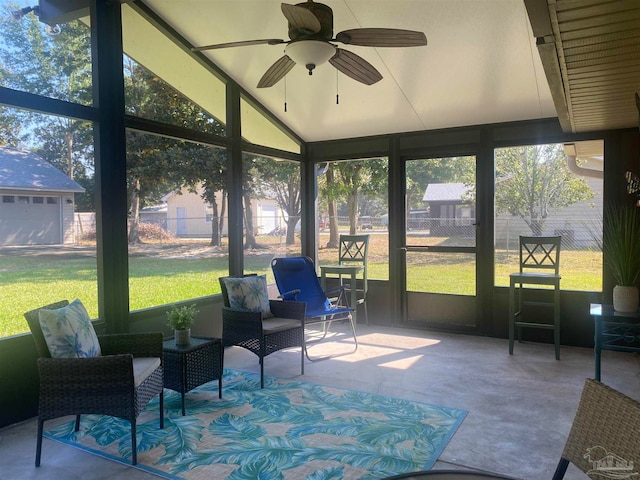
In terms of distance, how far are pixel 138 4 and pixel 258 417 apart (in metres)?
3.70

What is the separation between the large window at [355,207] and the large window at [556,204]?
1.44 m

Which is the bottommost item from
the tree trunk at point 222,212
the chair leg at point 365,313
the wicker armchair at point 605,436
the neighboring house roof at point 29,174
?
the chair leg at point 365,313

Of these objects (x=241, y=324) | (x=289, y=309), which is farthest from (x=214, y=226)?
(x=241, y=324)

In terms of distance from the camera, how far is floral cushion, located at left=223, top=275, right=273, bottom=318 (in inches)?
165

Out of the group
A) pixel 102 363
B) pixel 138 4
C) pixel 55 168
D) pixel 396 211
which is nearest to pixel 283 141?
pixel 396 211

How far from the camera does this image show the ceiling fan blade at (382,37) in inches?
105

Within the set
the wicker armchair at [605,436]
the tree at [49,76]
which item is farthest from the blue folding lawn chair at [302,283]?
the wicker armchair at [605,436]

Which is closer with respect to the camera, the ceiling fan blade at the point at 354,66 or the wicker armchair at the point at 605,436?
the wicker armchair at the point at 605,436

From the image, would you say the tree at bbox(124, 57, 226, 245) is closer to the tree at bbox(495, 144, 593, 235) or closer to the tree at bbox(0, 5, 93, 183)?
the tree at bbox(0, 5, 93, 183)

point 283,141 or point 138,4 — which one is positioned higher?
point 138,4

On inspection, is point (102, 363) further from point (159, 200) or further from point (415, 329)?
point (159, 200)

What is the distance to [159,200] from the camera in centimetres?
670

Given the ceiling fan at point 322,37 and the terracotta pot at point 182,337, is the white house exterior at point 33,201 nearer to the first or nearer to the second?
the terracotta pot at point 182,337

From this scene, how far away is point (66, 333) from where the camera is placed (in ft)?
8.66
